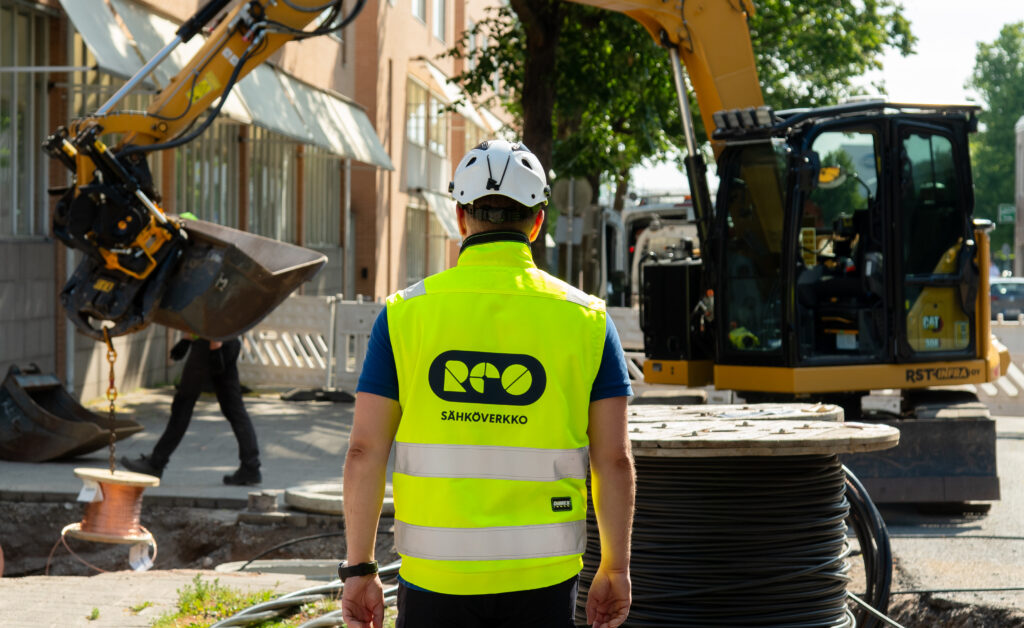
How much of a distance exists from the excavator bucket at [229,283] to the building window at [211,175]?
389 inches

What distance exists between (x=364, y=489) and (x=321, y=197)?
25073mm

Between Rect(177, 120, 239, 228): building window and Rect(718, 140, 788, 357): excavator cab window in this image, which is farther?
Rect(177, 120, 239, 228): building window

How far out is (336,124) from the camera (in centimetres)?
2403

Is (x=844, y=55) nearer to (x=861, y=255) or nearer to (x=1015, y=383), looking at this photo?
(x=1015, y=383)

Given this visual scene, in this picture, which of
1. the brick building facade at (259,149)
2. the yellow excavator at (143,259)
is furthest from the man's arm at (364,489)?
the brick building facade at (259,149)

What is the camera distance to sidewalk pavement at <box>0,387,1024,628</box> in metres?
6.54

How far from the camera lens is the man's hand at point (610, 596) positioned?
336 centimetres

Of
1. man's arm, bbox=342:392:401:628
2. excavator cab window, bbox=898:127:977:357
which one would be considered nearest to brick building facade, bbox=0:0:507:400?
excavator cab window, bbox=898:127:977:357

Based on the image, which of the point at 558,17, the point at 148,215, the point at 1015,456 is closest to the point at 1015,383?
the point at 1015,456

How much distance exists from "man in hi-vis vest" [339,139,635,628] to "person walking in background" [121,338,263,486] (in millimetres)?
7160

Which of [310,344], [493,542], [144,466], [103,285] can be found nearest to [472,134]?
[310,344]

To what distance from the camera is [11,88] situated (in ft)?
46.8

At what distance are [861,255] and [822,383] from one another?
1.03 metres

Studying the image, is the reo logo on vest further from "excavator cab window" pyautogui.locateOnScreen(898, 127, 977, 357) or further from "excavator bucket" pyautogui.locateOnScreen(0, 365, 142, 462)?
"excavator bucket" pyautogui.locateOnScreen(0, 365, 142, 462)
